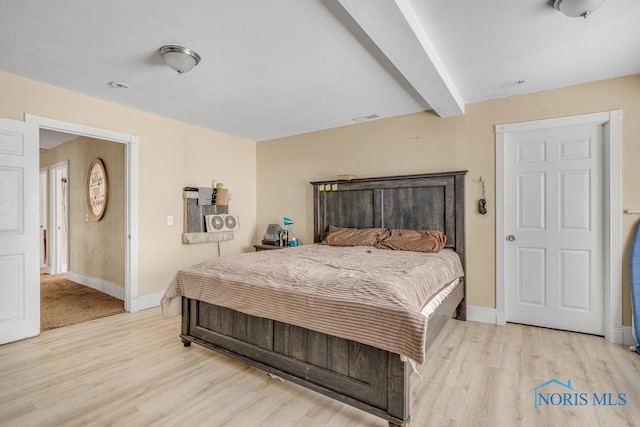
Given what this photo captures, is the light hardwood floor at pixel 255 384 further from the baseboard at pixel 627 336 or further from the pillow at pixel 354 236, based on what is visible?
the pillow at pixel 354 236

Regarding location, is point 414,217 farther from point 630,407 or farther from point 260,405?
point 260,405

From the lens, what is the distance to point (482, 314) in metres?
3.39

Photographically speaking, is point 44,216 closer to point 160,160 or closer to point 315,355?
point 160,160

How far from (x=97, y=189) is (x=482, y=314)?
544 cm

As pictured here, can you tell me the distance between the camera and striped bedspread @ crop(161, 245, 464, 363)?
1.66 m

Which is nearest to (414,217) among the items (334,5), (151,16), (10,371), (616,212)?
(616,212)

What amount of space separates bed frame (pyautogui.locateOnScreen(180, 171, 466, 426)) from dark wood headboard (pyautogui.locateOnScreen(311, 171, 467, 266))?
0.03 ft

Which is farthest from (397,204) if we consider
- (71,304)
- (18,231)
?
(71,304)

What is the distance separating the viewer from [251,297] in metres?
2.22

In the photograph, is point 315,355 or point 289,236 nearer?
point 315,355

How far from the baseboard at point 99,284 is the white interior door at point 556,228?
15.8 ft

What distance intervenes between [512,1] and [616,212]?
2.20m

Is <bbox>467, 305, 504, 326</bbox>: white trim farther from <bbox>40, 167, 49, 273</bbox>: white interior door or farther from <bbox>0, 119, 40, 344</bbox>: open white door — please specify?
<bbox>40, 167, 49, 273</bbox>: white interior door

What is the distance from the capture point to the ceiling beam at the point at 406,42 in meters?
1.72
